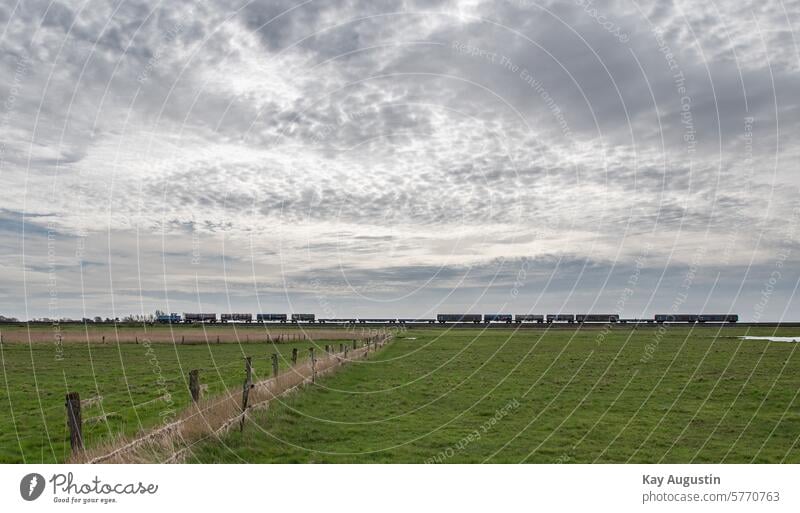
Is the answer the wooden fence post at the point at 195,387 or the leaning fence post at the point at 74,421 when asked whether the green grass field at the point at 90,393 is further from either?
the leaning fence post at the point at 74,421

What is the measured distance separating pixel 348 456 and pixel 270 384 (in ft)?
22.6

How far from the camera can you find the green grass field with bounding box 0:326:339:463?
16.8 metres

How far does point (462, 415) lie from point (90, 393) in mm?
18520

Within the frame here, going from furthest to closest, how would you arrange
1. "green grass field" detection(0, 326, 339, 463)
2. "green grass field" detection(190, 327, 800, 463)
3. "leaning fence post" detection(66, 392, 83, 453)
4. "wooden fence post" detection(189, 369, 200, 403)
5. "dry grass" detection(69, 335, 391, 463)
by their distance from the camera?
"green grass field" detection(0, 326, 339, 463)
"wooden fence post" detection(189, 369, 200, 403)
"green grass field" detection(190, 327, 800, 463)
"leaning fence post" detection(66, 392, 83, 453)
"dry grass" detection(69, 335, 391, 463)

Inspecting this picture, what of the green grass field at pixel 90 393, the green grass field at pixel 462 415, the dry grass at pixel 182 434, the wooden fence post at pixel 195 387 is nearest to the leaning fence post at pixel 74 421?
the dry grass at pixel 182 434

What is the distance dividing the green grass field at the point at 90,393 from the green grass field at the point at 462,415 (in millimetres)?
106

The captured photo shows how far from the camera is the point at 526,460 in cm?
1478

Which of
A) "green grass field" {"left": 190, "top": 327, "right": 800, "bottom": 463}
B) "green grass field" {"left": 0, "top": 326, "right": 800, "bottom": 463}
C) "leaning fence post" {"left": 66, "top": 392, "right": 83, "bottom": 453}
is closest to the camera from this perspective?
"leaning fence post" {"left": 66, "top": 392, "right": 83, "bottom": 453}

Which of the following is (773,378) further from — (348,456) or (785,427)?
(348,456)

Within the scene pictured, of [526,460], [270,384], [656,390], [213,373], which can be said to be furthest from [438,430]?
[213,373]

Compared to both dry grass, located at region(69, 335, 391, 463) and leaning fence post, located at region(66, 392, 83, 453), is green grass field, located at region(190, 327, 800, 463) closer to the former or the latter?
dry grass, located at region(69, 335, 391, 463)

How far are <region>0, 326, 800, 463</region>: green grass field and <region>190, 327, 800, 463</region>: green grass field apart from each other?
61 mm

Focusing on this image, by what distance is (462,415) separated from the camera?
20.5m

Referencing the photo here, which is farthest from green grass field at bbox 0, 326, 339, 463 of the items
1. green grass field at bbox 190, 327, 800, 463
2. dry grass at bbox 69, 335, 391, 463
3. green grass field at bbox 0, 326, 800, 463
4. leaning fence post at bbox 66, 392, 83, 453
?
green grass field at bbox 190, 327, 800, 463
